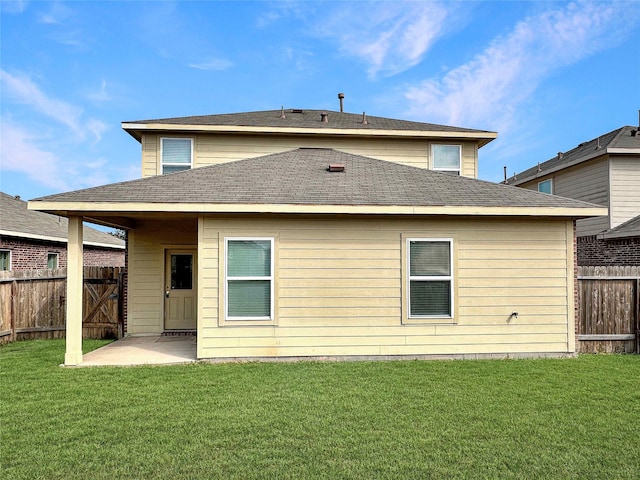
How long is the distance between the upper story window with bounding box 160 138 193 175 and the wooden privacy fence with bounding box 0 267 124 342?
118 inches

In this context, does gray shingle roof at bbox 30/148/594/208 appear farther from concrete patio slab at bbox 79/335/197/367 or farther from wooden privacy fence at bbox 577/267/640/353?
concrete patio slab at bbox 79/335/197/367

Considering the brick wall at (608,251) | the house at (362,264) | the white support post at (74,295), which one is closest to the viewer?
the white support post at (74,295)

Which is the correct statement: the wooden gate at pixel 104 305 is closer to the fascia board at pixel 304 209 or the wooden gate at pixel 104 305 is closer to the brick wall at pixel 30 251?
the fascia board at pixel 304 209

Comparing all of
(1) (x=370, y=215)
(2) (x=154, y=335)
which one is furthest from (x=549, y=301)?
(2) (x=154, y=335)

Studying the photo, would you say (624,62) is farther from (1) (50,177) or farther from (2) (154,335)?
(1) (50,177)

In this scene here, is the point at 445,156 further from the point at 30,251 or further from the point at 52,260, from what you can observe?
the point at 52,260

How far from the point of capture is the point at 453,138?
11125mm

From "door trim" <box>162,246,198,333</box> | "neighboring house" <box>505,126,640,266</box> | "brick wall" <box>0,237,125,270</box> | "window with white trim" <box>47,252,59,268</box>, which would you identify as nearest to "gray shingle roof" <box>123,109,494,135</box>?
"door trim" <box>162,246,198,333</box>

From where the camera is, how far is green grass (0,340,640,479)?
3.39 m

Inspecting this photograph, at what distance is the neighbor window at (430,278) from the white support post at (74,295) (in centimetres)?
612

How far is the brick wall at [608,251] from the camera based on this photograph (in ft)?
42.1

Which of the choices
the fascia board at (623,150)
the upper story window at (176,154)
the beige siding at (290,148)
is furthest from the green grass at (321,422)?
the fascia board at (623,150)

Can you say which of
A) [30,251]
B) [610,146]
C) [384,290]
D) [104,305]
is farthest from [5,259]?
[610,146]

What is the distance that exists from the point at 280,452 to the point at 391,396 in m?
2.07
